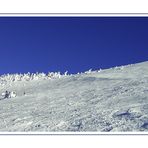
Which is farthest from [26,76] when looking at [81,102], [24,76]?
[81,102]

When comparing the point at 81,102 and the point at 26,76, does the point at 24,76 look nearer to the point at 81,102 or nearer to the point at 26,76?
the point at 26,76

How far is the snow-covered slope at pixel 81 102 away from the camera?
8242 mm

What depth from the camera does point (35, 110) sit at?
8.59m

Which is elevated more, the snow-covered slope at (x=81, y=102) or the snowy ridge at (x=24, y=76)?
the snowy ridge at (x=24, y=76)

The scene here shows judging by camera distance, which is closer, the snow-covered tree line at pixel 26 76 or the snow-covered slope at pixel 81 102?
the snow-covered slope at pixel 81 102

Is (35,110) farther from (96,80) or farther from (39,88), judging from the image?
(96,80)

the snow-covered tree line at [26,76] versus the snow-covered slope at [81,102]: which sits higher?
the snow-covered tree line at [26,76]

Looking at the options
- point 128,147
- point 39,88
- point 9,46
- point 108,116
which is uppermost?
point 9,46

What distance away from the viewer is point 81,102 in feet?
28.4

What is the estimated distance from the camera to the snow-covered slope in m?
8.24

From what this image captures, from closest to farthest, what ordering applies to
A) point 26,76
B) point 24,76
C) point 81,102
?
point 81,102 < point 24,76 < point 26,76

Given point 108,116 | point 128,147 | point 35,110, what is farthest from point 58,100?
point 128,147

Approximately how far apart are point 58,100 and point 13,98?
36.4 inches

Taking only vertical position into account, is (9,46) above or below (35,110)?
above
